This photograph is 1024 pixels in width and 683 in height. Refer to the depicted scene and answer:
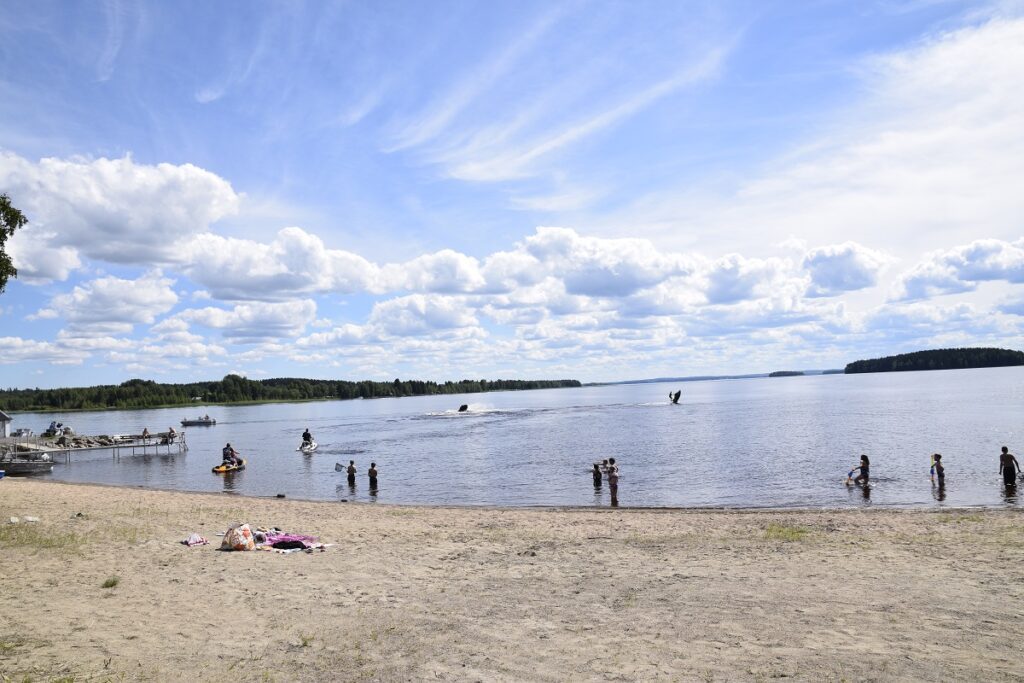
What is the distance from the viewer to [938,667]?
29.1 feet

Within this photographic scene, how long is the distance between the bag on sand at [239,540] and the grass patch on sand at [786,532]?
13.9 m

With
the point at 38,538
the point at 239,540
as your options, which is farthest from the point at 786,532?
the point at 38,538

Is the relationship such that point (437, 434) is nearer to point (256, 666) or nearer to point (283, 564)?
point (283, 564)

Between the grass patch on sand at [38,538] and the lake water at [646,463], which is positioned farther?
the lake water at [646,463]

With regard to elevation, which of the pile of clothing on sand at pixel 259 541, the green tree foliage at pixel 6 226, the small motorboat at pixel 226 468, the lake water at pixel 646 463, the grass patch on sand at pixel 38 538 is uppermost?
the green tree foliage at pixel 6 226

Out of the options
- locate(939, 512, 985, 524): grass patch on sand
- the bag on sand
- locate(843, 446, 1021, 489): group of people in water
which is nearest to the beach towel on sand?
the bag on sand

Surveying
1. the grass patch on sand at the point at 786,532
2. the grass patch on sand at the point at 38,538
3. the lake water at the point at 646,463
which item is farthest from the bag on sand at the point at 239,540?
the lake water at the point at 646,463

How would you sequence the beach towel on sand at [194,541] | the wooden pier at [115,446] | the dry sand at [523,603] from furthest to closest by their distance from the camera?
1. the wooden pier at [115,446]
2. the beach towel on sand at [194,541]
3. the dry sand at [523,603]

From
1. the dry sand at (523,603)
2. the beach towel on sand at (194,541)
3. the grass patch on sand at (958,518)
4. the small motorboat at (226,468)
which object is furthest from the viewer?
the small motorboat at (226,468)

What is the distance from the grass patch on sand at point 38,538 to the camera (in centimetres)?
1602

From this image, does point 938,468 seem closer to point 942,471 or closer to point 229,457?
point 942,471

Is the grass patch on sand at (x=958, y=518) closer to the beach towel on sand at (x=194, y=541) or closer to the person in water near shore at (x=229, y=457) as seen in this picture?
the beach towel on sand at (x=194, y=541)

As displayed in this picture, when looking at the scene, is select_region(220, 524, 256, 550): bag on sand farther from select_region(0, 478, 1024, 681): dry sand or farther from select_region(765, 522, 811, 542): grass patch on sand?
select_region(765, 522, 811, 542): grass patch on sand

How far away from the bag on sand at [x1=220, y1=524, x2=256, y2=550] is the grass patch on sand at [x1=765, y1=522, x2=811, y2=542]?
13.9 meters
